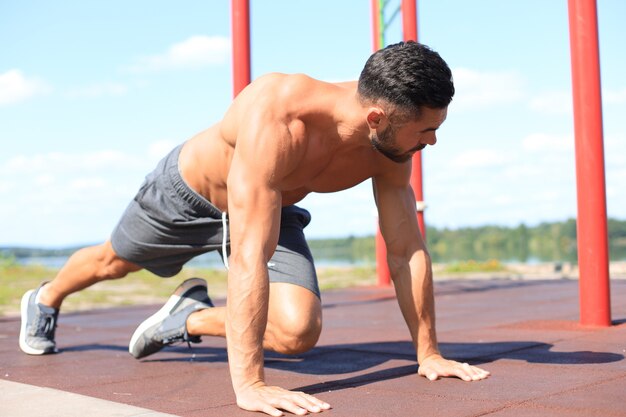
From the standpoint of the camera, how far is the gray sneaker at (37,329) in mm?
4402

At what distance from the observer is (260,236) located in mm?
2869

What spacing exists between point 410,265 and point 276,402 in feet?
3.27

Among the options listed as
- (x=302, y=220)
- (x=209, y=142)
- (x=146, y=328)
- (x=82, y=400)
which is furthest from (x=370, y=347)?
(x=82, y=400)

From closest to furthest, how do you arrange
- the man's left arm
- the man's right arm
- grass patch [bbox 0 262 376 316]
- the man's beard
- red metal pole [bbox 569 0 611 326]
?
the man's right arm → the man's beard → the man's left arm → red metal pole [bbox 569 0 611 326] → grass patch [bbox 0 262 376 316]

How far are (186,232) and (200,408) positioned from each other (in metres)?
1.18

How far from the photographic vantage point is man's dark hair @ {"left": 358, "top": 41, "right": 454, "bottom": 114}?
2785 millimetres

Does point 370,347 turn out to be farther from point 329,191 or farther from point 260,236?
point 260,236

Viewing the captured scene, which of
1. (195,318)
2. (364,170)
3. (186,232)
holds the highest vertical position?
(364,170)

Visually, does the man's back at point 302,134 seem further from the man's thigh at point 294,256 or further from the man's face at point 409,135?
the man's thigh at point 294,256

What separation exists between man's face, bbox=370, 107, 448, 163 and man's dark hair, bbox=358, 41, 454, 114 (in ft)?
0.15

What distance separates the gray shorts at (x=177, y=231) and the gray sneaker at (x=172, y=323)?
0.20 meters

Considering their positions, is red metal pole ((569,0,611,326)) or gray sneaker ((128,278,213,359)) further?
red metal pole ((569,0,611,326))

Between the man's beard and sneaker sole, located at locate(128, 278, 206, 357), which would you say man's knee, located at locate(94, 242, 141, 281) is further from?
the man's beard

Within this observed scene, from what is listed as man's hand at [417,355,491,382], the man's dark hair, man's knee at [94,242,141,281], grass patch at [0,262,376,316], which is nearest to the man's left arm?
man's hand at [417,355,491,382]
